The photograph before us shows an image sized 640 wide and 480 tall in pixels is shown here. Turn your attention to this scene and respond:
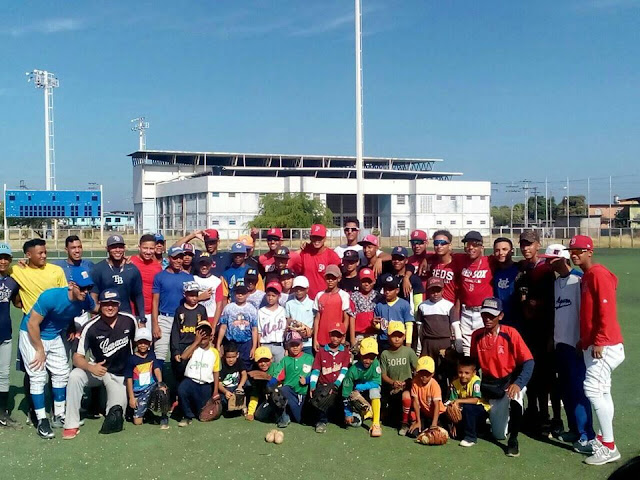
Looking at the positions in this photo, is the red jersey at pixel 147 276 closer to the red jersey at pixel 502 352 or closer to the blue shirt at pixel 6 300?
the blue shirt at pixel 6 300

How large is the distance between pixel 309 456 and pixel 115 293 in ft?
8.09

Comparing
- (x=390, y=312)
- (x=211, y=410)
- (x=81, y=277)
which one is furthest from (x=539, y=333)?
(x=81, y=277)

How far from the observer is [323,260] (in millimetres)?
7094

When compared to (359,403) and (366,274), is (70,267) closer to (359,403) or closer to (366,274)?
(366,274)

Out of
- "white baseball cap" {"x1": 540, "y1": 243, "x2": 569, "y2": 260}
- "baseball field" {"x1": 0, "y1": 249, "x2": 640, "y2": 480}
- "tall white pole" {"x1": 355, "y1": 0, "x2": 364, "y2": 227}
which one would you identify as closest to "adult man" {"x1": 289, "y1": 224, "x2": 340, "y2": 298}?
"baseball field" {"x1": 0, "y1": 249, "x2": 640, "y2": 480}

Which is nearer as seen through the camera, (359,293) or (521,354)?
(521,354)

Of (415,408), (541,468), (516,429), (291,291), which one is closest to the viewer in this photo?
(541,468)

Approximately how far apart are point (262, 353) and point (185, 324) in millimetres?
866

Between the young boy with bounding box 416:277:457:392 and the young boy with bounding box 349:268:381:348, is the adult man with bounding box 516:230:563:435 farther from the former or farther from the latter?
the young boy with bounding box 349:268:381:348

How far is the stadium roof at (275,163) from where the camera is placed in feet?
225

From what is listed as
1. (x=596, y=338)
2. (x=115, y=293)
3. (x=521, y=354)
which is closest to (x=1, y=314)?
(x=115, y=293)

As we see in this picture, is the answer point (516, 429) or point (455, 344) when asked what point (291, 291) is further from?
point (516, 429)

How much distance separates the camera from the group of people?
5363 millimetres

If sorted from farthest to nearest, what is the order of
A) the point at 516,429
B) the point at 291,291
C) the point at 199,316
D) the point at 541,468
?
the point at 291,291, the point at 199,316, the point at 516,429, the point at 541,468
